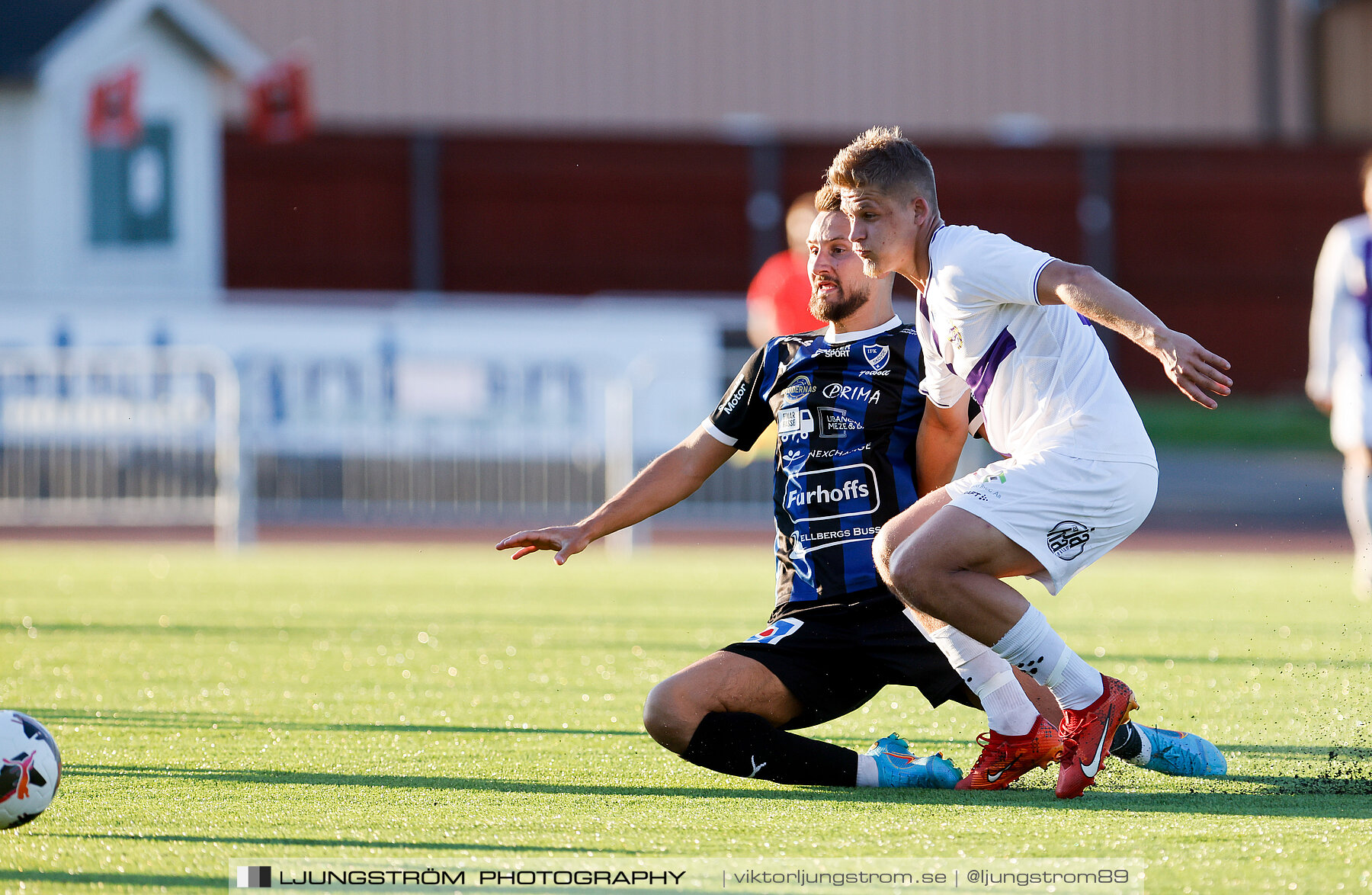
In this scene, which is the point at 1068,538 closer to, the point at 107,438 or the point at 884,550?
the point at 884,550

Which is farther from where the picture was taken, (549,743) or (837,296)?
(549,743)

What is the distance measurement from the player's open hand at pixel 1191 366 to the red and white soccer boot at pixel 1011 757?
104 cm

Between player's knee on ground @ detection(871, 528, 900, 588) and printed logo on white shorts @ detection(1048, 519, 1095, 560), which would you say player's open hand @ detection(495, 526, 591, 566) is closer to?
player's knee on ground @ detection(871, 528, 900, 588)

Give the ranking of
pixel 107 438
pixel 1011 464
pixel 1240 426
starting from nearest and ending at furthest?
pixel 1011 464
pixel 107 438
pixel 1240 426

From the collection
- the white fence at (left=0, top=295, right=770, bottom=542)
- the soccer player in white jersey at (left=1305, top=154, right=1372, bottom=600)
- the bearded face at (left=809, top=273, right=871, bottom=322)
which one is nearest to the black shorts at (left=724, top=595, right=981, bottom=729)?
the bearded face at (left=809, top=273, right=871, bottom=322)

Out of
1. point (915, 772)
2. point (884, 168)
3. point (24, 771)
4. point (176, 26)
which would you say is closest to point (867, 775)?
point (915, 772)

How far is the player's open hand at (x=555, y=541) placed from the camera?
4.55m

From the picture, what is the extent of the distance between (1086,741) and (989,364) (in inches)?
36.0

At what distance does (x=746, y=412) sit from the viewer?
4891mm

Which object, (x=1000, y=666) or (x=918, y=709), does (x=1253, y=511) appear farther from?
(x=1000, y=666)

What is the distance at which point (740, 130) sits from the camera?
28750mm

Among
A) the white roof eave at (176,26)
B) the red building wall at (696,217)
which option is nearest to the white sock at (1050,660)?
the white roof eave at (176,26)

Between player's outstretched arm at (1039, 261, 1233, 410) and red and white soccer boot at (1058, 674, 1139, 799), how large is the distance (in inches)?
30.6

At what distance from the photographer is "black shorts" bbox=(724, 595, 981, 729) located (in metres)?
4.59
